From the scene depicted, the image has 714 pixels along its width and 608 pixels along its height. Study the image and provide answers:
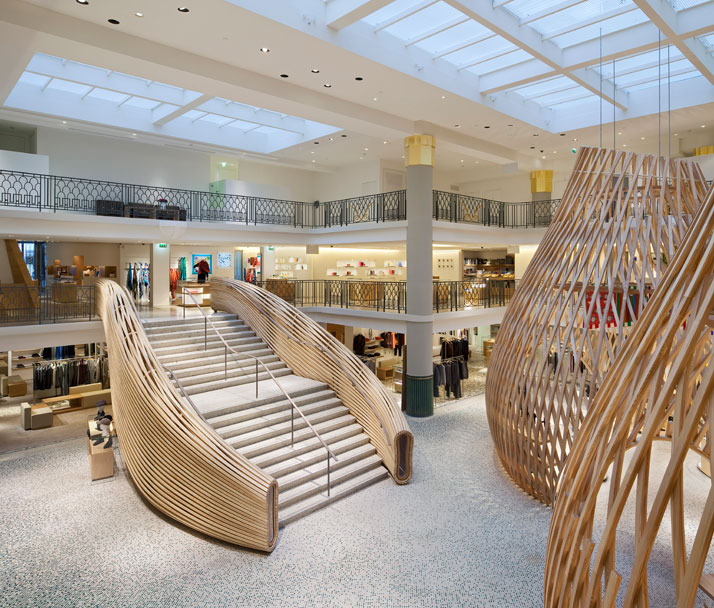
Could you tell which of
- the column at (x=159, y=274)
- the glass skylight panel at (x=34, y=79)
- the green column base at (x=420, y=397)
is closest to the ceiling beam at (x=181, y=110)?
the glass skylight panel at (x=34, y=79)

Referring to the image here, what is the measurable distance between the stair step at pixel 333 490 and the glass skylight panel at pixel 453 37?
6876 mm

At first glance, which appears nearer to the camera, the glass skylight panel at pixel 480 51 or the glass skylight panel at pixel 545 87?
the glass skylight panel at pixel 480 51

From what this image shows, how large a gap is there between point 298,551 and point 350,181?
1294 cm

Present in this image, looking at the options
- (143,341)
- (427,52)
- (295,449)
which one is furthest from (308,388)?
(427,52)

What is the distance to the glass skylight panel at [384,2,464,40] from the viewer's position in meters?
7.63

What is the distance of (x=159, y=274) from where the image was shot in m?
14.5

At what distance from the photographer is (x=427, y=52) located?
870cm

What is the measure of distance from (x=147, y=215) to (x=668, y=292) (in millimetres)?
12770

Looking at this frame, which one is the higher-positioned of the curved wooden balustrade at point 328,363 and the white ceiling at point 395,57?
the white ceiling at point 395,57

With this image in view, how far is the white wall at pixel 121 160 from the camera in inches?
519

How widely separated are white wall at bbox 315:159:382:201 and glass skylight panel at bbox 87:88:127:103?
683cm

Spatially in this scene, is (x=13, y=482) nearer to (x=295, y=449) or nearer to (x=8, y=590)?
(x=8, y=590)

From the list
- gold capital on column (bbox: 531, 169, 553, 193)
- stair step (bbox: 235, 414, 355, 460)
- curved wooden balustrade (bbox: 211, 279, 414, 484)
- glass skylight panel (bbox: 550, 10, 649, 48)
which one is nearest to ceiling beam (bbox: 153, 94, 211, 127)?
curved wooden balustrade (bbox: 211, 279, 414, 484)

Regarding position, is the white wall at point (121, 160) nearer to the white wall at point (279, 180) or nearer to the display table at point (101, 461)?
the white wall at point (279, 180)
